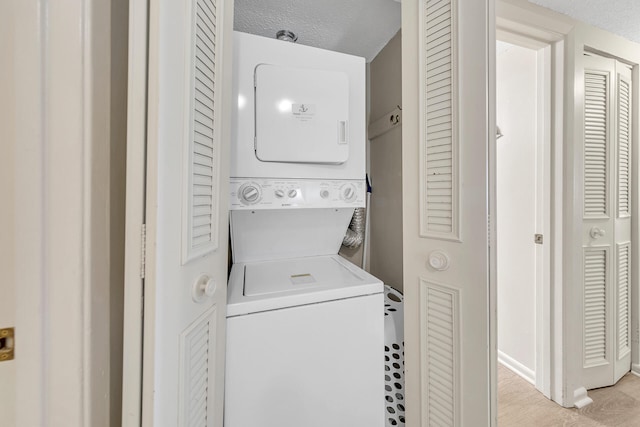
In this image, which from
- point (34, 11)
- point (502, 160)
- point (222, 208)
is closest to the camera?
point (34, 11)

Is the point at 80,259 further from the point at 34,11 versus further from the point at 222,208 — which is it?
the point at 34,11

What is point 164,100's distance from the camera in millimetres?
612

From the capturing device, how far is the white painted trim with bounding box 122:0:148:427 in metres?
0.59

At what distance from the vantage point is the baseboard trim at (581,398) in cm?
173

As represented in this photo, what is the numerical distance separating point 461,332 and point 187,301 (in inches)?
41.9

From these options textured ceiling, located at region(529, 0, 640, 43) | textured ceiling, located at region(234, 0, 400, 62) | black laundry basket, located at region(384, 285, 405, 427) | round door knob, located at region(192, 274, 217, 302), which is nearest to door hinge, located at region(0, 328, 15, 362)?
round door knob, located at region(192, 274, 217, 302)

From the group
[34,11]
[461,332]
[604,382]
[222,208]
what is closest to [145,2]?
[34,11]

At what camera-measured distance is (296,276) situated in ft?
4.19

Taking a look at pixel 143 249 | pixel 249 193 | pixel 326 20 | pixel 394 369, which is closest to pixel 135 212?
pixel 143 249

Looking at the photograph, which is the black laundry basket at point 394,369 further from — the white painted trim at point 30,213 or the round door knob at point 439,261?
the white painted trim at point 30,213

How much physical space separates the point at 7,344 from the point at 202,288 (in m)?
0.40

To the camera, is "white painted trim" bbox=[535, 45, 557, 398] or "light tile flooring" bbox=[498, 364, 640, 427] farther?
"white painted trim" bbox=[535, 45, 557, 398]

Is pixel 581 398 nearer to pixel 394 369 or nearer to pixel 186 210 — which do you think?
pixel 394 369

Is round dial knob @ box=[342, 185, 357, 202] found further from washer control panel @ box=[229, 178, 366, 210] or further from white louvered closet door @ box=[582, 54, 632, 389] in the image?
white louvered closet door @ box=[582, 54, 632, 389]
